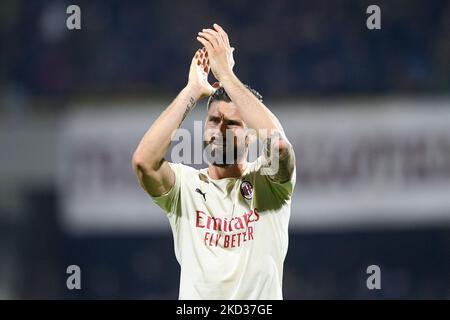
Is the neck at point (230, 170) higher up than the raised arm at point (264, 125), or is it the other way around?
the raised arm at point (264, 125)

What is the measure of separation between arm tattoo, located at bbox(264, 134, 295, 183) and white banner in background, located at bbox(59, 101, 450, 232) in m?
4.98

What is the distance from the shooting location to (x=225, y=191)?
159 inches

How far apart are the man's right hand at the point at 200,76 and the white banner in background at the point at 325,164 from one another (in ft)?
15.4

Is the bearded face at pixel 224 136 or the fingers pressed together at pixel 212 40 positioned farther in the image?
the fingers pressed together at pixel 212 40

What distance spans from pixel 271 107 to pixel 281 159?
5210 mm

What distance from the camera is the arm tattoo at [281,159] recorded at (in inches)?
151

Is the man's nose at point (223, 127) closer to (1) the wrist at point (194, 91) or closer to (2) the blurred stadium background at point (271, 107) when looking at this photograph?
(1) the wrist at point (194, 91)

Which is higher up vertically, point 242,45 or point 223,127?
point 242,45

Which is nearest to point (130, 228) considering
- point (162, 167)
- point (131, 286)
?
point (131, 286)

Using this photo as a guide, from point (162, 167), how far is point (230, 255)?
18.4 inches

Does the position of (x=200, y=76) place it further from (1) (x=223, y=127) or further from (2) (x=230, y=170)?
(2) (x=230, y=170)

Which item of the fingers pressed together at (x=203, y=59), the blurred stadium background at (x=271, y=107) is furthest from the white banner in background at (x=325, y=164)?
the fingers pressed together at (x=203, y=59)

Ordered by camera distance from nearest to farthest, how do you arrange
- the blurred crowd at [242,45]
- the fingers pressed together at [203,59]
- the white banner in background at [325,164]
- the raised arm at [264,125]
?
the raised arm at [264,125] → the fingers pressed together at [203,59] → the white banner in background at [325,164] → the blurred crowd at [242,45]

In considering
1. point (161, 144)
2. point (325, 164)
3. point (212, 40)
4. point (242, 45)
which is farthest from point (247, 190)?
point (242, 45)
